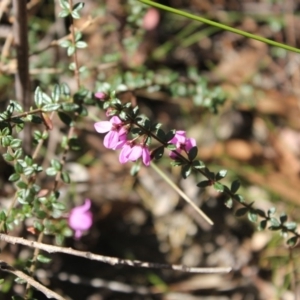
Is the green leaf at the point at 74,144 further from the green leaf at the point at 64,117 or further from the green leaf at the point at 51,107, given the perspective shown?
the green leaf at the point at 51,107

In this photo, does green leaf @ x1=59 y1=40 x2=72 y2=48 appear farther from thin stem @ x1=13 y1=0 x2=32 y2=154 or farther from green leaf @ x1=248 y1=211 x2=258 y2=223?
green leaf @ x1=248 y1=211 x2=258 y2=223

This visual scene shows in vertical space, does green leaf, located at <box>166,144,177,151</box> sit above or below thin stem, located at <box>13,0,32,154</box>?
below

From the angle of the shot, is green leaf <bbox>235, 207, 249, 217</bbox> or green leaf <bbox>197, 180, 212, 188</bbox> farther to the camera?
green leaf <bbox>235, 207, 249, 217</bbox>

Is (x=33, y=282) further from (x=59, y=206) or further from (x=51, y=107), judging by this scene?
(x=51, y=107)

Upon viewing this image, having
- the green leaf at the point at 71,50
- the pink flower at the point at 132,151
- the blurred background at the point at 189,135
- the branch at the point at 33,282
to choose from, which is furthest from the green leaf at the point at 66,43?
the branch at the point at 33,282

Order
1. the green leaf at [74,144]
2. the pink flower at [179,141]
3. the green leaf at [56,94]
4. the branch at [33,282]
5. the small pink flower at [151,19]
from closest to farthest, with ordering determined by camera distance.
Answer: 1. the branch at [33,282]
2. the pink flower at [179,141]
3. the green leaf at [56,94]
4. the green leaf at [74,144]
5. the small pink flower at [151,19]

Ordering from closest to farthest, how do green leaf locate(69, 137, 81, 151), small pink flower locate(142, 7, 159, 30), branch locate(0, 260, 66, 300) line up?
branch locate(0, 260, 66, 300), green leaf locate(69, 137, 81, 151), small pink flower locate(142, 7, 159, 30)

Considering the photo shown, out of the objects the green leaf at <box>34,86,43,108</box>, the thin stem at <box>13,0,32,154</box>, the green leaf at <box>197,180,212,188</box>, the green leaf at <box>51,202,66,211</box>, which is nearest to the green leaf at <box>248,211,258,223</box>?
the green leaf at <box>197,180,212,188</box>

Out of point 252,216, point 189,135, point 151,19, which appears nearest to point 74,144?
point 252,216

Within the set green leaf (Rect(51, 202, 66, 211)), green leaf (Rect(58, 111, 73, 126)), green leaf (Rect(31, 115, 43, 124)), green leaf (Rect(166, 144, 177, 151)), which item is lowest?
green leaf (Rect(51, 202, 66, 211))

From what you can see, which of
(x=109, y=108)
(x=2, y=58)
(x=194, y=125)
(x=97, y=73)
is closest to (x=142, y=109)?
(x=194, y=125)

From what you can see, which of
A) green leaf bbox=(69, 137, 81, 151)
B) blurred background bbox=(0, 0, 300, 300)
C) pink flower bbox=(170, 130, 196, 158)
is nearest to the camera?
pink flower bbox=(170, 130, 196, 158)

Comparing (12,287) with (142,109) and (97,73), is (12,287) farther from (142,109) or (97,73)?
(142,109)
